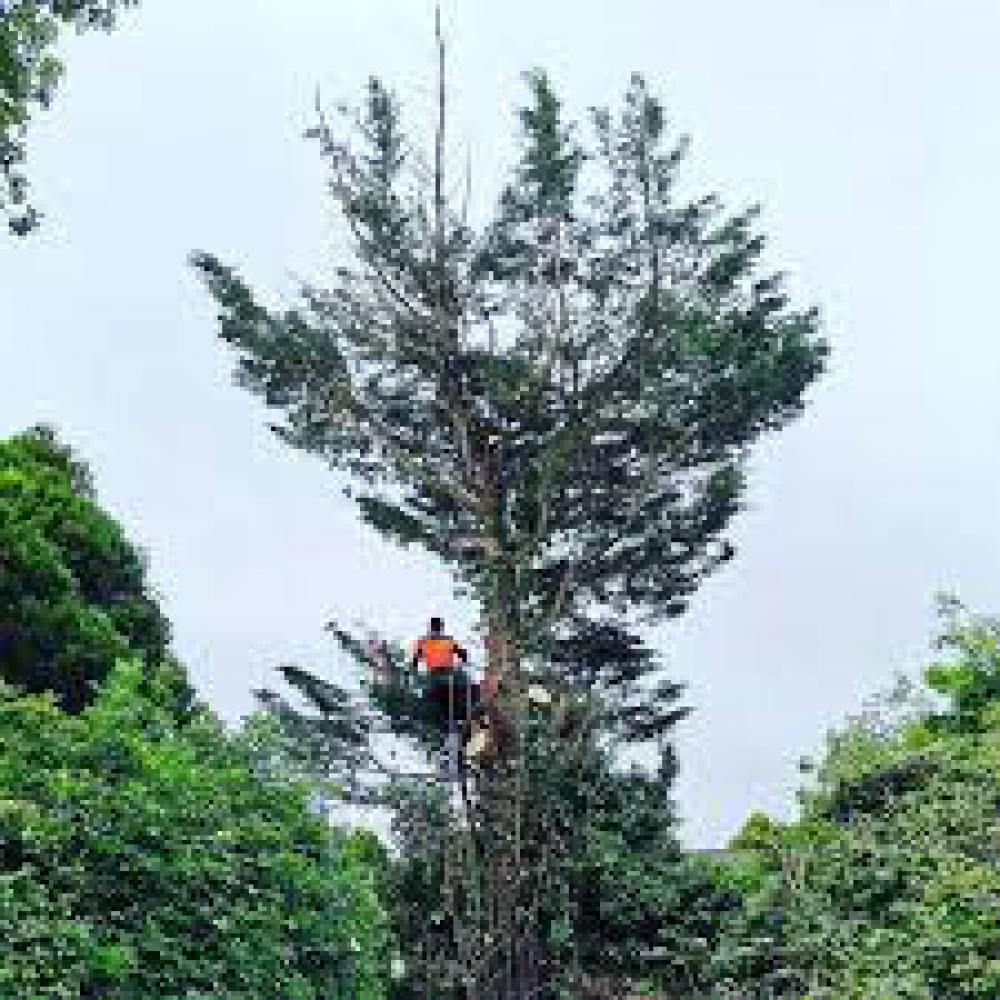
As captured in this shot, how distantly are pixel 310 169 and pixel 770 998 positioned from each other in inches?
427

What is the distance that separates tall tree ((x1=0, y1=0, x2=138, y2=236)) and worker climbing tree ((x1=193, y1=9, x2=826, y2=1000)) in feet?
19.2

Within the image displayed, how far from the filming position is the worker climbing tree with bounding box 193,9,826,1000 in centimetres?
2062

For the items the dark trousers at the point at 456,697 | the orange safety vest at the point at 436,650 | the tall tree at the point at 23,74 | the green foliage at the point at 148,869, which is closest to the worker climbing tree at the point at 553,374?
the dark trousers at the point at 456,697

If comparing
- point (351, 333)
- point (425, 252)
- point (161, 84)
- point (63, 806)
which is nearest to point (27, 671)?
point (161, 84)

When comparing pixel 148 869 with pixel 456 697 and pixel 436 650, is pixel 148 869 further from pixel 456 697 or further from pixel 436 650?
pixel 456 697

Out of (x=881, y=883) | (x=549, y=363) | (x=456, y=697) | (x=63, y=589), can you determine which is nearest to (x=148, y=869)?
(x=63, y=589)

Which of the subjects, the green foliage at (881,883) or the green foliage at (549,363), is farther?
the green foliage at (549,363)

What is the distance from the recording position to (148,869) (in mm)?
6598

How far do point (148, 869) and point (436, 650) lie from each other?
27.9 ft

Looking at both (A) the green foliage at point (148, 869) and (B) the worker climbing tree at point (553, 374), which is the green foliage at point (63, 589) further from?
(B) the worker climbing tree at point (553, 374)

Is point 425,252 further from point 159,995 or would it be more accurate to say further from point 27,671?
point 159,995

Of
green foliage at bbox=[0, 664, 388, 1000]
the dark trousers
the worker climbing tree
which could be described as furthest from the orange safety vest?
green foliage at bbox=[0, 664, 388, 1000]

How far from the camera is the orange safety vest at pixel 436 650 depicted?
15055mm

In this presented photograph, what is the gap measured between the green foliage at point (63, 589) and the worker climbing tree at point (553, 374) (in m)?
6.61
